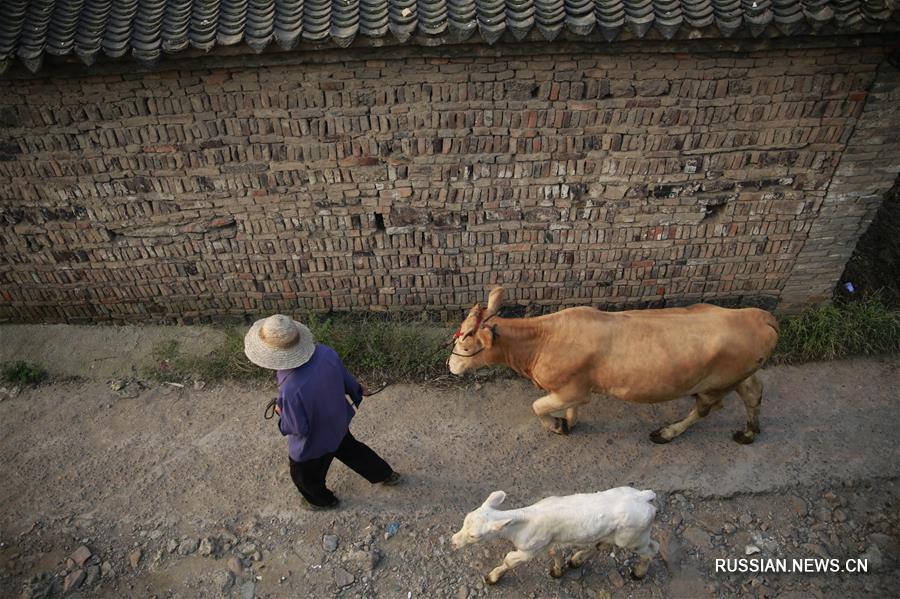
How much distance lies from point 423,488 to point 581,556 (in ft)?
4.50

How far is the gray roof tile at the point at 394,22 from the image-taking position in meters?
4.15

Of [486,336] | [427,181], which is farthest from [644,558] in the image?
[427,181]

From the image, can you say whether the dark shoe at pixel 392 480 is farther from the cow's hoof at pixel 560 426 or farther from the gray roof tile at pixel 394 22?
the gray roof tile at pixel 394 22

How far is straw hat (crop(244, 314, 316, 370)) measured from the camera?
3.74 meters

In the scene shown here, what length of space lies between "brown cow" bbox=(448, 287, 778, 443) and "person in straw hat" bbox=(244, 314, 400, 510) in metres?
1.09

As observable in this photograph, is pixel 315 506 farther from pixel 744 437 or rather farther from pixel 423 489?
pixel 744 437

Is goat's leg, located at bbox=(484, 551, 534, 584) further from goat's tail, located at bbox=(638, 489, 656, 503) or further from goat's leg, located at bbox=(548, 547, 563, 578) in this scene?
goat's tail, located at bbox=(638, 489, 656, 503)

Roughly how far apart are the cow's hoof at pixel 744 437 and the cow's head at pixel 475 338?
2328mm

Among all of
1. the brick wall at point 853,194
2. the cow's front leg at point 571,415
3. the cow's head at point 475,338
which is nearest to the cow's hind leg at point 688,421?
the cow's front leg at point 571,415

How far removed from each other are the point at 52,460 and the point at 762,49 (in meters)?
6.76

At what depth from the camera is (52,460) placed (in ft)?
16.8

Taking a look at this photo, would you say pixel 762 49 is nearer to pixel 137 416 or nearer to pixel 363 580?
pixel 363 580

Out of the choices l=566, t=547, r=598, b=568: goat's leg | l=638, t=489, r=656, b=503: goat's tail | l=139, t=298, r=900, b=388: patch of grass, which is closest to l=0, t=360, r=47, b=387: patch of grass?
l=139, t=298, r=900, b=388: patch of grass

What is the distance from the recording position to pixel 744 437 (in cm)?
511
